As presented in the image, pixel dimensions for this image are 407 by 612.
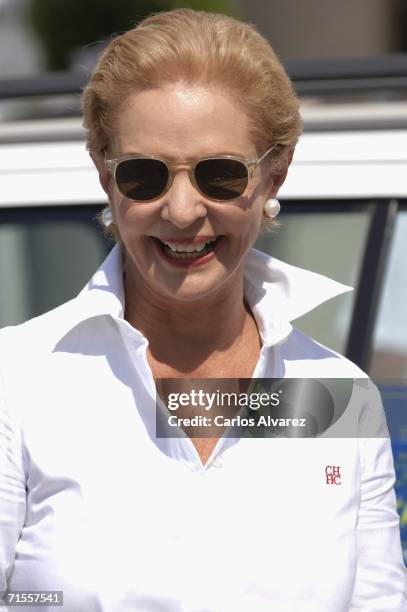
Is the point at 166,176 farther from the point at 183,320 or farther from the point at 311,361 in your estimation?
the point at 311,361

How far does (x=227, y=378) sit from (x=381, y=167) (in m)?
0.85

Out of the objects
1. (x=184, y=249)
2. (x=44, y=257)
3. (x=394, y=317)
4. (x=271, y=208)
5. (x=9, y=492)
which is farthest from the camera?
(x=44, y=257)

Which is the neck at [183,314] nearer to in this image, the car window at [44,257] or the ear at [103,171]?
the ear at [103,171]

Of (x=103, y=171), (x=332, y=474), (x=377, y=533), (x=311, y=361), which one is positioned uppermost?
(x=103, y=171)

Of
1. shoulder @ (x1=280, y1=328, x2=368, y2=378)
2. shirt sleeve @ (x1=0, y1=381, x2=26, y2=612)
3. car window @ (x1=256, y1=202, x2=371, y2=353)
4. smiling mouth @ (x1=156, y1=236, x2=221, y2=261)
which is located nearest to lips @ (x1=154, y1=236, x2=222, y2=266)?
smiling mouth @ (x1=156, y1=236, x2=221, y2=261)

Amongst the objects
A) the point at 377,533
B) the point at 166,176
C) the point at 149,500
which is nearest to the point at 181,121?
the point at 166,176

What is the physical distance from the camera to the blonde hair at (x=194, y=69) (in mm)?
1913

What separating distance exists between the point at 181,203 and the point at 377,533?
689mm

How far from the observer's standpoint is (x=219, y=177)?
190 cm

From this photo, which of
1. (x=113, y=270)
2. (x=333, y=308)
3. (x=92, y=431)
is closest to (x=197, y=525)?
(x=92, y=431)

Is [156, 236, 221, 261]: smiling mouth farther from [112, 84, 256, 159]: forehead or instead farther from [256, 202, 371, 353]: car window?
[256, 202, 371, 353]: car window

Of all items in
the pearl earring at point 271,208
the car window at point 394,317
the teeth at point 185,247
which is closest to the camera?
the teeth at point 185,247

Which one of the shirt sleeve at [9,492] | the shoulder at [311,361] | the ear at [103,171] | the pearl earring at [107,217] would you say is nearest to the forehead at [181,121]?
the ear at [103,171]

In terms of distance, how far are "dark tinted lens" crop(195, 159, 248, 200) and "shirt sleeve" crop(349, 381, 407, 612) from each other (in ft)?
1.60
